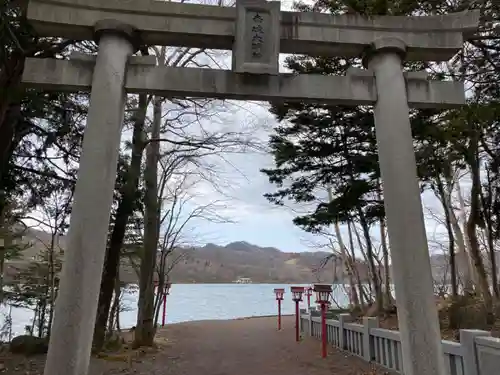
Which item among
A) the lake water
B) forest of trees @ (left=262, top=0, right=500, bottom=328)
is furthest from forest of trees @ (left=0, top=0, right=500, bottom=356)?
the lake water

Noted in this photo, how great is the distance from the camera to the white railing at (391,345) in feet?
11.9

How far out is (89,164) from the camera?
12.2 ft

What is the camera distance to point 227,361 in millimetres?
7246

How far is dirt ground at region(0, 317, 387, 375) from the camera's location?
6273 mm

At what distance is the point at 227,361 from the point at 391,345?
121 inches

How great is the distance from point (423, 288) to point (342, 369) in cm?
335

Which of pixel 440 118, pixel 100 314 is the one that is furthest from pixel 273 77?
pixel 100 314

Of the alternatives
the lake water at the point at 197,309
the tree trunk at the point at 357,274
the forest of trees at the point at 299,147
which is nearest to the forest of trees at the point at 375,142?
the forest of trees at the point at 299,147

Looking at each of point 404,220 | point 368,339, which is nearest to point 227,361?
point 368,339

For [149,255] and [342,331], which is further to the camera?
[149,255]

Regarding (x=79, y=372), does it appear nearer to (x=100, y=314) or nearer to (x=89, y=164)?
(x=89, y=164)

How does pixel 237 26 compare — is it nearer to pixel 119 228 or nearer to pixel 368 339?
pixel 119 228

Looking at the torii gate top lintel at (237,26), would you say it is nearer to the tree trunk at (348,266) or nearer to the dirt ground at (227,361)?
the dirt ground at (227,361)

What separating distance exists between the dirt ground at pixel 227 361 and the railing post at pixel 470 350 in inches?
85.1
